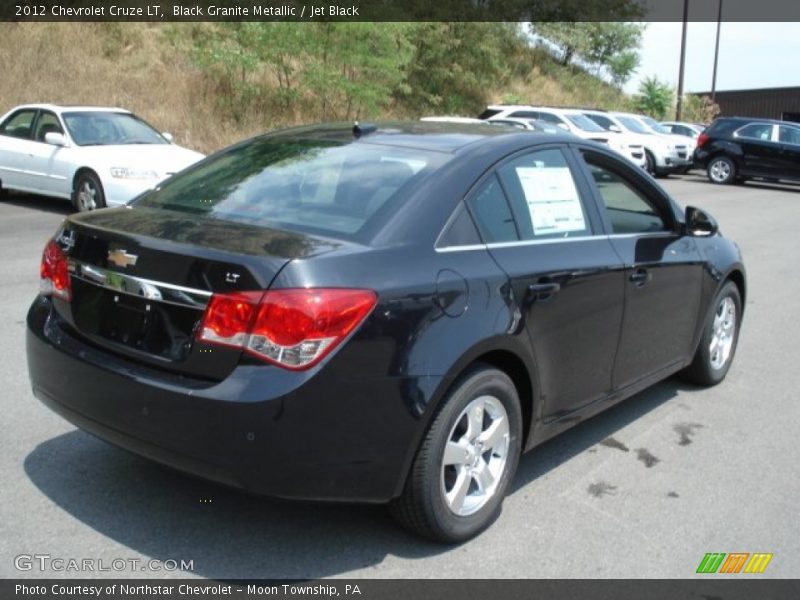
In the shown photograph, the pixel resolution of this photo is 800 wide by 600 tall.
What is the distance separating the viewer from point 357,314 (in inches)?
123

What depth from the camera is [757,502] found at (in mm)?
4145

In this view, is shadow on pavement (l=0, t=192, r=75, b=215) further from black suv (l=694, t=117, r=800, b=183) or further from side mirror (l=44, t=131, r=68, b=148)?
black suv (l=694, t=117, r=800, b=183)

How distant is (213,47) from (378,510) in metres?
20.7

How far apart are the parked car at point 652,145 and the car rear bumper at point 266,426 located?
76.5ft

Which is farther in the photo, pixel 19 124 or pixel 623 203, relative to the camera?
pixel 19 124

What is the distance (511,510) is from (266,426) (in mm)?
1426

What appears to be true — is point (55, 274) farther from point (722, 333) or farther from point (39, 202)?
point (39, 202)

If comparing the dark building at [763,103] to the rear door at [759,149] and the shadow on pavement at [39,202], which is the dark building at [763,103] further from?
the shadow on pavement at [39,202]

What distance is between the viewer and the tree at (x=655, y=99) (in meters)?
50.6

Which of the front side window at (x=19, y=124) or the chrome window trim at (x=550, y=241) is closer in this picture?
the chrome window trim at (x=550, y=241)

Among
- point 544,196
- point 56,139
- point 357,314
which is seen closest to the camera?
point 357,314

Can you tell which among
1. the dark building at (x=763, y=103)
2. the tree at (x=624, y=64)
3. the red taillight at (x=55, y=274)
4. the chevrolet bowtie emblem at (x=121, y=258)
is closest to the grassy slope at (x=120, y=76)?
the red taillight at (x=55, y=274)

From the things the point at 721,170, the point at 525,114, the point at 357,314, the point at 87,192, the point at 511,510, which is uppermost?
the point at 525,114

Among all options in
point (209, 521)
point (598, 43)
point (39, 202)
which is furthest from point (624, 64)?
point (209, 521)
